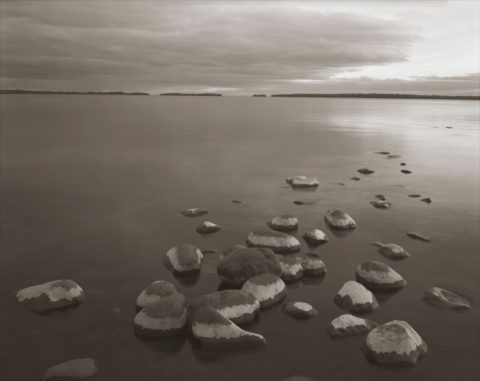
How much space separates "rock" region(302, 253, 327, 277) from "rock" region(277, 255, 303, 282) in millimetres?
223

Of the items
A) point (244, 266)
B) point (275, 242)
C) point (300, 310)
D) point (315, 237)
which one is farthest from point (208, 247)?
point (300, 310)

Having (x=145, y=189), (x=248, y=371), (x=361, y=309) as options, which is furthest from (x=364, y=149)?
(x=248, y=371)

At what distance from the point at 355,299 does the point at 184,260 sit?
4.82 metres

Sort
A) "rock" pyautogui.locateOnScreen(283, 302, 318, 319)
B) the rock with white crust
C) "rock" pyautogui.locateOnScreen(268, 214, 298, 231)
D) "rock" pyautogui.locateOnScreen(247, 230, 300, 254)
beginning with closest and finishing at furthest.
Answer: the rock with white crust → "rock" pyautogui.locateOnScreen(283, 302, 318, 319) → "rock" pyautogui.locateOnScreen(247, 230, 300, 254) → "rock" pyautogui.locateOnScreen(268, 214, 298, 231)

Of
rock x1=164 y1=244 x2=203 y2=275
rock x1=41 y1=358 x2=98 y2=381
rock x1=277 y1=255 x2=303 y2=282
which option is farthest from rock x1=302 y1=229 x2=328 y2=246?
rock x1=41 y1=358 x2=98 y2=381

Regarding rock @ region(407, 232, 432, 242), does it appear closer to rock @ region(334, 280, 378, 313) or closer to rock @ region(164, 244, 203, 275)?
rock @ region(334, 280, 378, 313)

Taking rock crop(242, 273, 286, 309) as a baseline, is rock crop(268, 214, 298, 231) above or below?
below

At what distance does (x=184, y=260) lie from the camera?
11555mm

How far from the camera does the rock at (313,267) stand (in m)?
11.3

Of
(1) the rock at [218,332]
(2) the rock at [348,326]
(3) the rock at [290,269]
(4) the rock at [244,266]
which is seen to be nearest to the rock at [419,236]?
(3) the rock at [290,269]

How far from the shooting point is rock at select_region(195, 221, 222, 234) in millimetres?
14867

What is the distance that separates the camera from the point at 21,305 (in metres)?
9.70

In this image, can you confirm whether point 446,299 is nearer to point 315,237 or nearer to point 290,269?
point 290,269

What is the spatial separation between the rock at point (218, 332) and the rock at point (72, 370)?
6.89ft
